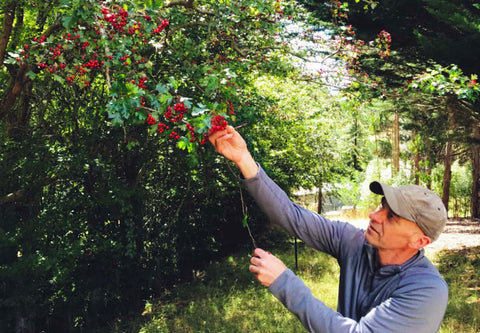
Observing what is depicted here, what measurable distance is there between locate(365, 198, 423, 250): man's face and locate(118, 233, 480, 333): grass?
18.3ft

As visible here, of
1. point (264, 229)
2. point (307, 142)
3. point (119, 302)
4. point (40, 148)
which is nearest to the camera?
point (40, 148)

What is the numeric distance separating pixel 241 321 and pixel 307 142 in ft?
17.0

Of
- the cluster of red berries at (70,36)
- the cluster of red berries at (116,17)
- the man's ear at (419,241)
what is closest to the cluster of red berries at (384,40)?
the cluster of red berries at (116,17)

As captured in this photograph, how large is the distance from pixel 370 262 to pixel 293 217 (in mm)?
390

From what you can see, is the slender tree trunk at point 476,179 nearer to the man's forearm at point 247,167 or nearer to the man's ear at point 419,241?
the man's ear at point 419,241

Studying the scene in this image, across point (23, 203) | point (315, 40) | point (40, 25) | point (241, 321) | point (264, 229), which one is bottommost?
point (264, 229)

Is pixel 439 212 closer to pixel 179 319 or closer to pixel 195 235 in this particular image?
pixel 179 319

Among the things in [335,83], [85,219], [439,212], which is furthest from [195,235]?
[439,212]

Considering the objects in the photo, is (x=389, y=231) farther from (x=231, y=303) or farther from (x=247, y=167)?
(x=231, y=303)

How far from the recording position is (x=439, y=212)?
5.26 feet

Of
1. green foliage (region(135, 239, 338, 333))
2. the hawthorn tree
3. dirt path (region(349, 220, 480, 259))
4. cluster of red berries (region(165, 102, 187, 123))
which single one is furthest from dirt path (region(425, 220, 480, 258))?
cluster of red berries (region(165, 102, 187, 123))

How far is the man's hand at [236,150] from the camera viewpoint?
1.79 m

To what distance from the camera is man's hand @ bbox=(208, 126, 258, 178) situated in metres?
1.79

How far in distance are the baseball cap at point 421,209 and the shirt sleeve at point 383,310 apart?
22cm
